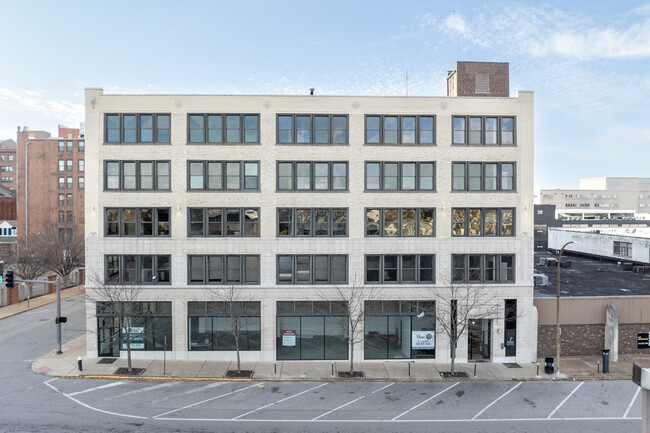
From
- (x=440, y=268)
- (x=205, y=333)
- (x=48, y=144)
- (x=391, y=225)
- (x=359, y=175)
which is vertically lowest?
(x=205, y=333)

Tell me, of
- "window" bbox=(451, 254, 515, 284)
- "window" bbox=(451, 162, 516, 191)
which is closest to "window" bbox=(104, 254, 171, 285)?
"window" bbox=(451, 254, 515, 284)

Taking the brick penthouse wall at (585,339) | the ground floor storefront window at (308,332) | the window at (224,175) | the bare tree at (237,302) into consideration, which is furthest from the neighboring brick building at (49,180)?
the brick penthouse wall at (585,339)

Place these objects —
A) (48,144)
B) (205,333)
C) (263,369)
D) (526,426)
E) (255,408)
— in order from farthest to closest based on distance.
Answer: (48,144)
(205,333)
(263,369)
(255,408)
(526,426)

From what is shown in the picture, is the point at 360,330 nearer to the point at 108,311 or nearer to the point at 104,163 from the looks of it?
the point at 108,311

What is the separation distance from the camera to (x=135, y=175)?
2642 cm

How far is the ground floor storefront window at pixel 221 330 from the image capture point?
26344 millimetres

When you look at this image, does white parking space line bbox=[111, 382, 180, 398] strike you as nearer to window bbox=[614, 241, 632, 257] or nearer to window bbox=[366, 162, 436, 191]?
window bbox=[366, 162, 436, 191]

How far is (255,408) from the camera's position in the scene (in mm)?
19328

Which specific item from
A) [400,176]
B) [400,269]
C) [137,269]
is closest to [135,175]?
[137,269]

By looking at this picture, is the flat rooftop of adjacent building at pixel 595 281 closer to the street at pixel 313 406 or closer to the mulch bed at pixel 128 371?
the street at pixel 313 406

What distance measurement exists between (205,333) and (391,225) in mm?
14021

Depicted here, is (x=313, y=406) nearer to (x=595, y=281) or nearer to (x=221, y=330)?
(x=221, y=330)

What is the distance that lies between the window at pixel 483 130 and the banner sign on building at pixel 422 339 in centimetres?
1271

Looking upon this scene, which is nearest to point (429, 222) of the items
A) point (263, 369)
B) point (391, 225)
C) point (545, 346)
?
point (391, 225)
